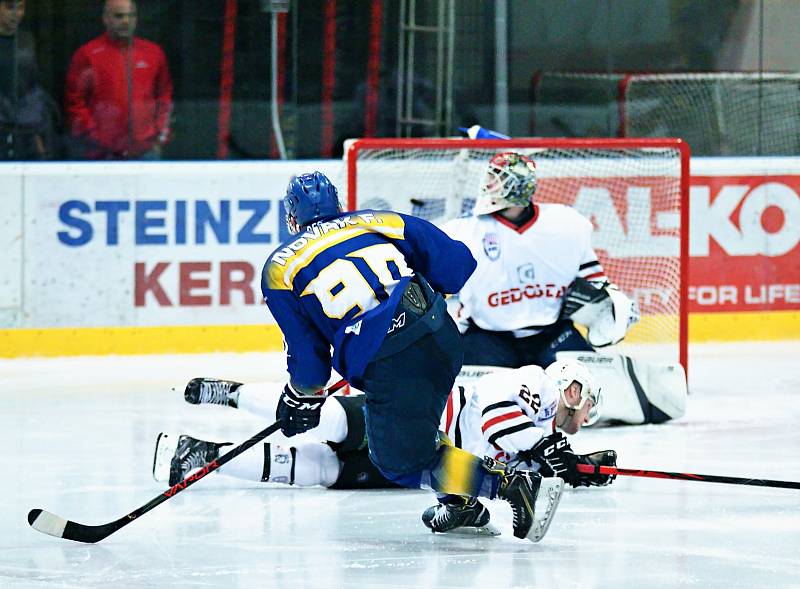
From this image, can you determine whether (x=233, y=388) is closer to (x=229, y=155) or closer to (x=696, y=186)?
(x=229, y=155)

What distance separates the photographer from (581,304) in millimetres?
5035

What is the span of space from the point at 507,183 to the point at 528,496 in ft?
5.63

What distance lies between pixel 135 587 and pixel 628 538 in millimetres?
1187

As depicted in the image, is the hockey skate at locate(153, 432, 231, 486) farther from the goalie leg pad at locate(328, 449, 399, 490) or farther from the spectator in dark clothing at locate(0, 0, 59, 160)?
the spectator in dark clothing at locate(0, 0, 59, 160)

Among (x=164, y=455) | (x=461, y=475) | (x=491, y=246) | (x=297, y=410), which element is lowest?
(x=164, y=455)

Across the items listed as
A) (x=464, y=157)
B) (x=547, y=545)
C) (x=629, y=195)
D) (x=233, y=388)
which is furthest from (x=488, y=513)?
(x=629, y=195)

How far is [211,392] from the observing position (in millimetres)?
4016

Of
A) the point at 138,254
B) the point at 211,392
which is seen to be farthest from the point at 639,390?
the point at 138,254

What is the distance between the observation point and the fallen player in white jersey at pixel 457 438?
12.6 ft

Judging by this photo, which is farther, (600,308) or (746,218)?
(746,218)

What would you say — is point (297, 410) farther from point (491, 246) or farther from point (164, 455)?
point (491, 246)

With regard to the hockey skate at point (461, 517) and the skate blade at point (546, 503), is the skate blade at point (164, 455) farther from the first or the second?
the skate blade at point (546, 503)

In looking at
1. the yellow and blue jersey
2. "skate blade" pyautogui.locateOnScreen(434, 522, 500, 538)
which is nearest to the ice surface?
"skate blade" pyautogui.locateOnScreen(434, 522, 500, 538)

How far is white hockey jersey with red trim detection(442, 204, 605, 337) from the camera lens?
5.01 m
